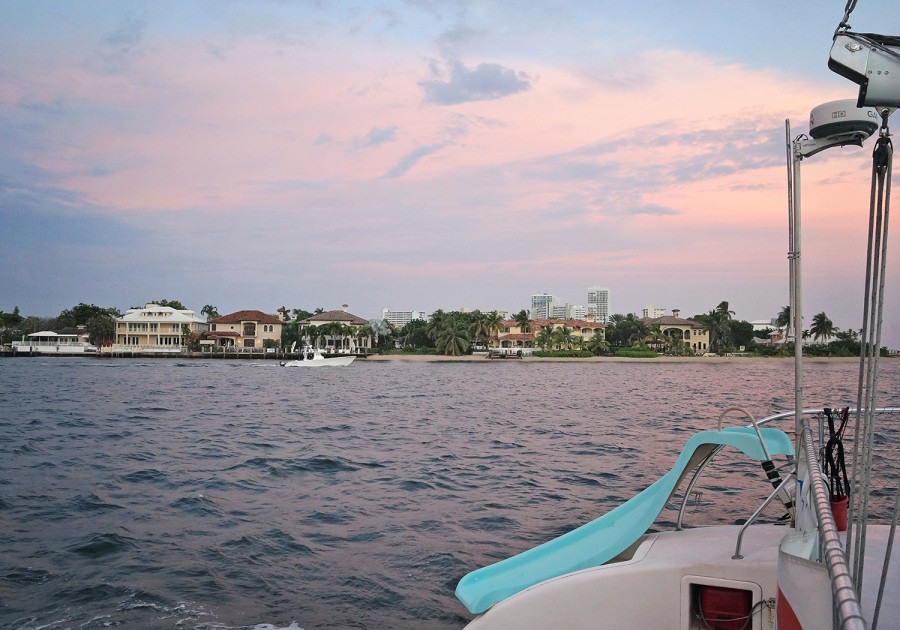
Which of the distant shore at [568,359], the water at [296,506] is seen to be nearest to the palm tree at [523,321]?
the distant shore at [568,359]

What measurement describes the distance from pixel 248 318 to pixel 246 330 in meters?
2.16

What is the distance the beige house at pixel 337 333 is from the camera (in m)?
112

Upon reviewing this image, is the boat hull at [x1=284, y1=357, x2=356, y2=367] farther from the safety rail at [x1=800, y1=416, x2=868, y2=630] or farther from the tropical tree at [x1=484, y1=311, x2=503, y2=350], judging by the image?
the safety rail at [x1=800, y1=416, x2=868, y2=630]

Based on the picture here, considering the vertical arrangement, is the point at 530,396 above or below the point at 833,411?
below

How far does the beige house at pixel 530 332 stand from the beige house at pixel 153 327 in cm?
5325

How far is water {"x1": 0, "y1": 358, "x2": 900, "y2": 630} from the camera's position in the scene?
284 inches

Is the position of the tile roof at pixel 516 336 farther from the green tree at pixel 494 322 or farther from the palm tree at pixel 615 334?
the palm tree at pixel 615 334

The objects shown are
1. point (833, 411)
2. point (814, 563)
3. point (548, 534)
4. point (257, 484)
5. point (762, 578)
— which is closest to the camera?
point (814, 563)

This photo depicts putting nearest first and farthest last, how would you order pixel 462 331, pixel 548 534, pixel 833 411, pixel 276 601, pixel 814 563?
pixel 814 563
pixel 833 411
pixel 276 601
pixel 548 534
pixel 462 331

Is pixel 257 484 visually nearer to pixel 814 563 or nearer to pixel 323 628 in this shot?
pixel 323 628

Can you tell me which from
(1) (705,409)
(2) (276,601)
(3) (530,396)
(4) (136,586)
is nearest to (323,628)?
(2) (276,601)

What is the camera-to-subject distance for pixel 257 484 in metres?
13.7

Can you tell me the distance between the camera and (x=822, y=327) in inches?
4779

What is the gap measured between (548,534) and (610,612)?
5.60m
